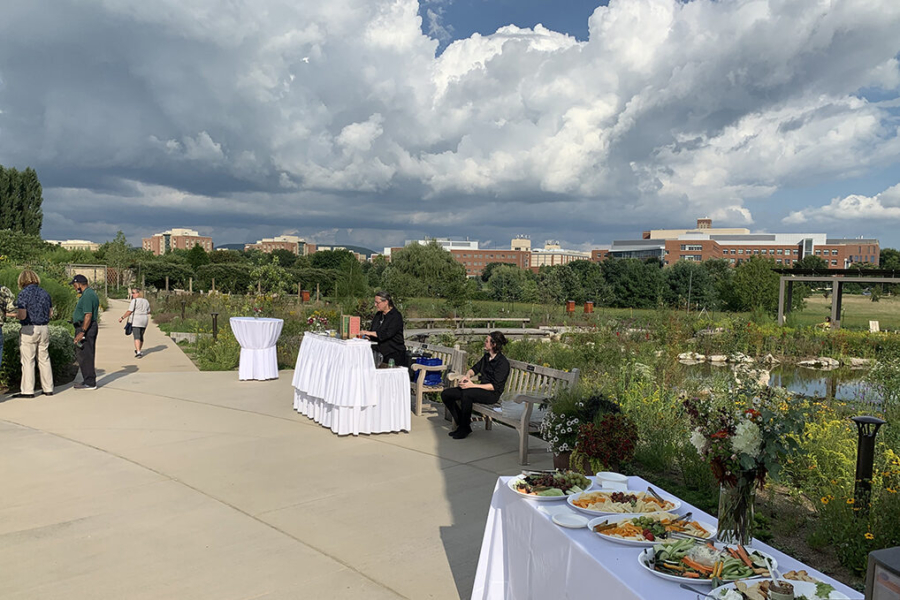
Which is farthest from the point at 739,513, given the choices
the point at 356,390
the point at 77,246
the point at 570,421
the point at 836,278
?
the point at 77,246

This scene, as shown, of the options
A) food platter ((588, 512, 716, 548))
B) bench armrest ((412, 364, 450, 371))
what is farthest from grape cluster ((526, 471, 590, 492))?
bench armrest ((412, 364, 450, 371))

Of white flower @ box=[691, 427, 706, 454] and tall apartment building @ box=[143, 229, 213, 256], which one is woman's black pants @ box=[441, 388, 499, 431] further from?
tall apartment building @ box=[143, 229, 213, 256]

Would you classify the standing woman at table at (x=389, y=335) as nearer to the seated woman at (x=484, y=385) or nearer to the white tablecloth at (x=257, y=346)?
the seated woman at (x=484, y=385)

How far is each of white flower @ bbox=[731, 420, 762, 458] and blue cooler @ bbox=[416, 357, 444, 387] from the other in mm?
6330

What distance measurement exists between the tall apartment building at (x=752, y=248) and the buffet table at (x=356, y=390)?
10804 centimetres

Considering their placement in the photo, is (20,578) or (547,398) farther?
(547,398)

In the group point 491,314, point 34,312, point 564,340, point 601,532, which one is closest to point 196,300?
point 491,314

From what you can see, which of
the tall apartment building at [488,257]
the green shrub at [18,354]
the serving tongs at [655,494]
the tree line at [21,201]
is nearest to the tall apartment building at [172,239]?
the tall apartment building at [488,257]

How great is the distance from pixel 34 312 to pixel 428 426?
5.77m

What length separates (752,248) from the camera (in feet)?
417

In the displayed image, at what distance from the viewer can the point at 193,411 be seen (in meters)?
8.45

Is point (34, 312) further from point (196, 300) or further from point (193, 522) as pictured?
point (196, 300)

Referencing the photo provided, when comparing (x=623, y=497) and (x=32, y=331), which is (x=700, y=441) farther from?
(x=32, y=331)

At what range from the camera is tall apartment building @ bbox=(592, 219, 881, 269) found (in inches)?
4500
